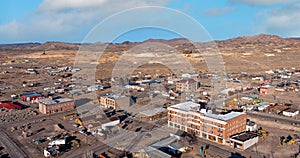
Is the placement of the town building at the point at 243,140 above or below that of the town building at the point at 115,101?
below

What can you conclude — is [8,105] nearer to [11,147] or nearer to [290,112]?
[11,147]

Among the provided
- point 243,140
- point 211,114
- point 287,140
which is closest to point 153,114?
point 211,114

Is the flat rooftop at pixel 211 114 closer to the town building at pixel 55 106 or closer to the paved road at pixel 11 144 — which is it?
the paved road at pixel 11 144

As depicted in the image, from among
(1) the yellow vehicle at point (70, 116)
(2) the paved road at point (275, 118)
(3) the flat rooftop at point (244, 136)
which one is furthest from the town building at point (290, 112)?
(1) the yellow vehicle at point (70, 116)

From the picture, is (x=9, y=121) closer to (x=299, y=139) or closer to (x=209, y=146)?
(x=209, y=146)

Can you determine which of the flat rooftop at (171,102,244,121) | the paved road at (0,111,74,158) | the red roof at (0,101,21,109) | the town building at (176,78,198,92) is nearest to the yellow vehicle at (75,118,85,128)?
the paved road at (0,111,74,158)

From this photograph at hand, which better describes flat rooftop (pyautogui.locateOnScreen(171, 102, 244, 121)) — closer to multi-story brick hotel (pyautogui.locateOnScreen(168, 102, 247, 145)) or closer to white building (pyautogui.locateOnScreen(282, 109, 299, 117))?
multi-story brick hotel (pyautogui.locateOnScreen(168, 102, 247, 145))
